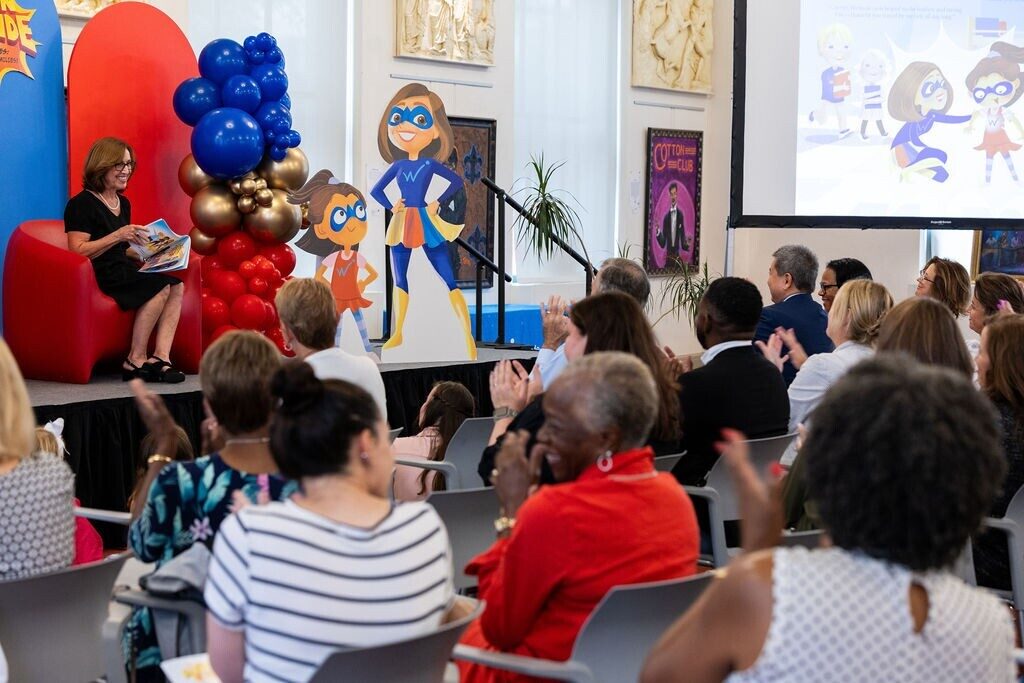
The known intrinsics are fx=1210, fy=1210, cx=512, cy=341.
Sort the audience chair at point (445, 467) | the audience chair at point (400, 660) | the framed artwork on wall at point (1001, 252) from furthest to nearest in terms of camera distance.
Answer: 1. the framed artwork on wall at point (1001, 252)
2. the audience chair at point (445, 467)
3. the audience chair at point (400, 660)

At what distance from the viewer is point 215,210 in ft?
19.6

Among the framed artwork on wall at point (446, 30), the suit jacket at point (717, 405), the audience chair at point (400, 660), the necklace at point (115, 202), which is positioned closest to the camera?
the audience chair at point (400, 660)

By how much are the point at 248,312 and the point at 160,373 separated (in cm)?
69

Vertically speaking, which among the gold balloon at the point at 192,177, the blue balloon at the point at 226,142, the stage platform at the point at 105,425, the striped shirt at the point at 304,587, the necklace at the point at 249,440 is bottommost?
the stage platform at the point at 105,425

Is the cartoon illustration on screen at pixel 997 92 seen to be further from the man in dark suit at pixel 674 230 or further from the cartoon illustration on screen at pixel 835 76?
the man in dark suit at pixel 674 230

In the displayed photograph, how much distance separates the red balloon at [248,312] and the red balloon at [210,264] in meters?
0.21

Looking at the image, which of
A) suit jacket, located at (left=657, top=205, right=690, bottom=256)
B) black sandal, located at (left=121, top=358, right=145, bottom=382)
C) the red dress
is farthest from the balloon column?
suit jacket, located at (left=657, top=205, right=690, bottom=256)

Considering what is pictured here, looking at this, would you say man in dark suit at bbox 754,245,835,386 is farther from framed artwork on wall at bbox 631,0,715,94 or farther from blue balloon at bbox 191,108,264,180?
framed artwork on wall at bbox 631,0,715,94

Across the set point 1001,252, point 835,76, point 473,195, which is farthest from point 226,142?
point 1001,252

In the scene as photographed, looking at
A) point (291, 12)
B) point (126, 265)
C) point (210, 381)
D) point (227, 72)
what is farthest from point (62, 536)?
point (291, 12)

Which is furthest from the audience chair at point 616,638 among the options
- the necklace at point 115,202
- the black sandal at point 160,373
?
the necklace at point 115,202

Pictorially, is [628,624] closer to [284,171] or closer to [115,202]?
[115,202]

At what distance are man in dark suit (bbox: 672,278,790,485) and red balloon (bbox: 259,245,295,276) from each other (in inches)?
121

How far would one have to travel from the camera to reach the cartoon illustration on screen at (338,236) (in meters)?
5.94
